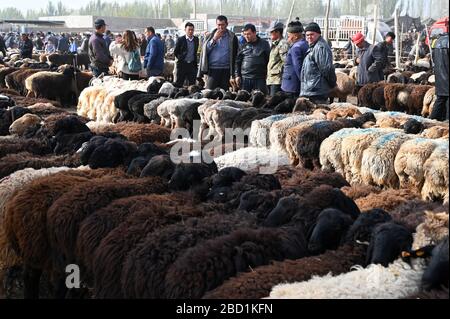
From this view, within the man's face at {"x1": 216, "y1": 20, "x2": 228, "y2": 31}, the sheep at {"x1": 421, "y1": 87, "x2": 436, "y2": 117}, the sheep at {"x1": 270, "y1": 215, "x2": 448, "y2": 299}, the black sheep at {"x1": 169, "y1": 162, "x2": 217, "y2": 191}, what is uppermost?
the man's face at {"x1": 216, "y1": 20, "x2": 228, "y2": 31}

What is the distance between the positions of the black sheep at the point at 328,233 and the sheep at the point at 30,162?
246 centimetres

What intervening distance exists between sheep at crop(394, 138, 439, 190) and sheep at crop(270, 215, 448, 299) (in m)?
1.78

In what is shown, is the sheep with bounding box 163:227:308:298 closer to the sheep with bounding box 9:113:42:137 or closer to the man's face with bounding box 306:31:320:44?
the sheep with bounding box 9:113:42:137

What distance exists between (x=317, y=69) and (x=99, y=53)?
5.79m

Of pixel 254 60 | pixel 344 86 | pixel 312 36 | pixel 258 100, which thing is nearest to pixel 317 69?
pixel 312 36

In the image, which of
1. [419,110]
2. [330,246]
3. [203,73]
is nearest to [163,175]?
[330,246]

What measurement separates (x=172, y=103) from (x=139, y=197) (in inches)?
142

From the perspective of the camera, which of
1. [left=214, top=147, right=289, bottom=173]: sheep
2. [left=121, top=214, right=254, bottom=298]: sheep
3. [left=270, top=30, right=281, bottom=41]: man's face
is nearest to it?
[left=121, top=214, right=254, bottom=298]: sheep

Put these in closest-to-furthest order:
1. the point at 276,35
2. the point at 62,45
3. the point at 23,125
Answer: the point at 23,125, the point at 276,35, the point at 62,45

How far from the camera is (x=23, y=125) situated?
6.14 metres

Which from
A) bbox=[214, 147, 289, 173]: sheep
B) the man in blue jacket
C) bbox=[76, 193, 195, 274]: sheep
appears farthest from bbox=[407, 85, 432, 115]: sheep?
bbox=[76, 193, 195, 274]: sheep

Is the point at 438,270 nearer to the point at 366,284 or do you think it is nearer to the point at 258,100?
the point at 366,284

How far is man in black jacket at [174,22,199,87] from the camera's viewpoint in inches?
420
